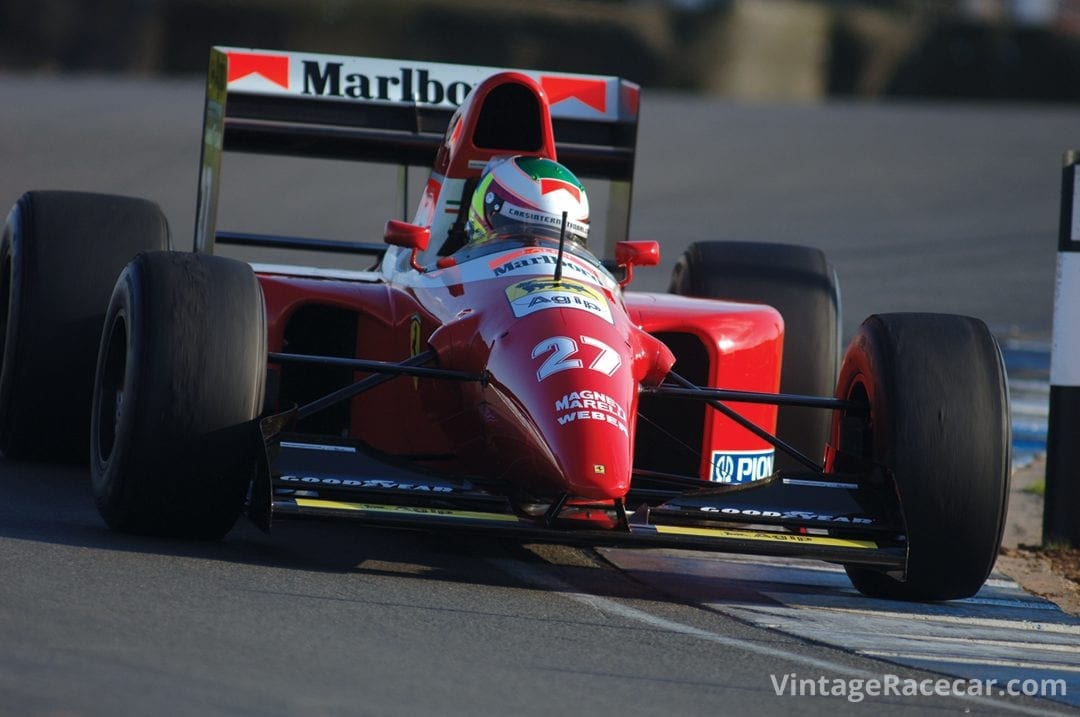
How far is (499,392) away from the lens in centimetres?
618

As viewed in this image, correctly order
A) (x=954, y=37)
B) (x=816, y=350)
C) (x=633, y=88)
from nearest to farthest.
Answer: (x=816, y=350)
(x=633, y=88)
(x=954, y=37)

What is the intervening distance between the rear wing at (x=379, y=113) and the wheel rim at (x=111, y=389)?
97.9 inches

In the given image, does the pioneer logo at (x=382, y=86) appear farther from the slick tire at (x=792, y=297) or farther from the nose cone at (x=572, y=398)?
the nose cone at (x=572, y=398)

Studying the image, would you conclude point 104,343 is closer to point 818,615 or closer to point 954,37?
point 818,615

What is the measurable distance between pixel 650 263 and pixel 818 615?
6.29ft

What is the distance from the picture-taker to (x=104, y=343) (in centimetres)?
646

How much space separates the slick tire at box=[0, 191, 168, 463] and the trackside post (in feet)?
11.8

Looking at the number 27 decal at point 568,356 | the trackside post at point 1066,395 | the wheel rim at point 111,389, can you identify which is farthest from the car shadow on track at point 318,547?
the trackside post at point 1066,395

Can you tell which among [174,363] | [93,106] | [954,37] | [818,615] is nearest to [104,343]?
[174,363]

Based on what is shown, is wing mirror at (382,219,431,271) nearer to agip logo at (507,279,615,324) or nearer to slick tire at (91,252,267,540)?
agip logo at (507,279,615,324)

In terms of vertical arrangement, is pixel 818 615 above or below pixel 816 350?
below

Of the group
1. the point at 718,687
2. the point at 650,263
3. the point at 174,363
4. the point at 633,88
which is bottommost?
the point at 718,687

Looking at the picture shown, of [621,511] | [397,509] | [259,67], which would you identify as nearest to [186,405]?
[397,509]

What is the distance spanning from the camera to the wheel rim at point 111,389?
251 inches
